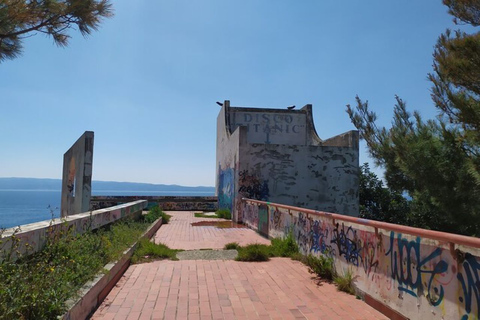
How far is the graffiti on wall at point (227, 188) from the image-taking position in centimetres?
1986

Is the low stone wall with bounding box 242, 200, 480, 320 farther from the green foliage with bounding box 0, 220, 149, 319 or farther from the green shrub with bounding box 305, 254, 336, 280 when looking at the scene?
the green foliage with bounding box 0, 220, 149, 319

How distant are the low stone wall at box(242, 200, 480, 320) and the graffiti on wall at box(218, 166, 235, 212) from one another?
12868 millimetres

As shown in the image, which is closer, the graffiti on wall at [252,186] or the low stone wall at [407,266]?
the low stone wall at [407,266]

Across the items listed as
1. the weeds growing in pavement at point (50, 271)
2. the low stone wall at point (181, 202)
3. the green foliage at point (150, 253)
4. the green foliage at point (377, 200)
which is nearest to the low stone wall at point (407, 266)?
the green foliage at point (150, 253)

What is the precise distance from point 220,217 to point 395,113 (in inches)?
396

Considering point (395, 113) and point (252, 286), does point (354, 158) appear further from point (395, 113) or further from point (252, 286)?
point (252, 286)

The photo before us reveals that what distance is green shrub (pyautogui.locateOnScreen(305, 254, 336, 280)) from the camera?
254 inches

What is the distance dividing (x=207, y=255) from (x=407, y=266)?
530 centimetres

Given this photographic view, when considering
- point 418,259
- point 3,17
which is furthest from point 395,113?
point 3,17

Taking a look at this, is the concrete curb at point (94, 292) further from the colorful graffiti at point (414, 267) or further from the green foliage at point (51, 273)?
the colorful graffiti at point (414, 267)

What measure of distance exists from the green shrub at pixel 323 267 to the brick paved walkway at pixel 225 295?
0.71 feet

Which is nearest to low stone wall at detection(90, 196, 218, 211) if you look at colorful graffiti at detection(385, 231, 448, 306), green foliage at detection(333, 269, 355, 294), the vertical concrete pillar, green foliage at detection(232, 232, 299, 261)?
the vertical concrete pillar

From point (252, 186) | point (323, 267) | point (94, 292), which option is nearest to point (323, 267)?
point (323, 267)

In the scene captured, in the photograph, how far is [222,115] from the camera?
85.1 ft
